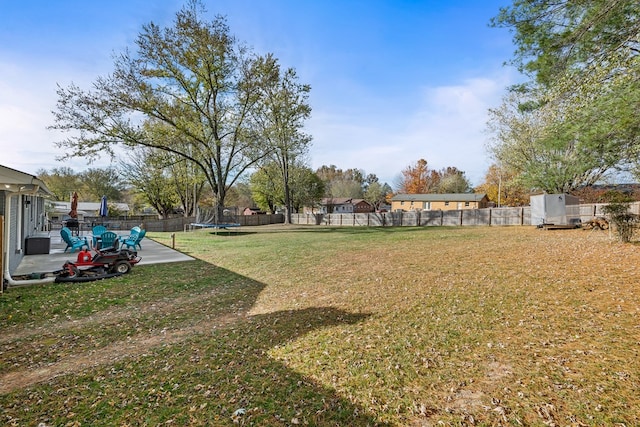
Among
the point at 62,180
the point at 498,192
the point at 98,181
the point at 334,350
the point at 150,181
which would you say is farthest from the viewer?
the point at 62,180

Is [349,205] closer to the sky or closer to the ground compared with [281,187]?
closer to the ground

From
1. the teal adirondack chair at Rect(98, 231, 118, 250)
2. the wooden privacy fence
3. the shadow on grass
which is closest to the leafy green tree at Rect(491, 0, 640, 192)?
the shadow on grass

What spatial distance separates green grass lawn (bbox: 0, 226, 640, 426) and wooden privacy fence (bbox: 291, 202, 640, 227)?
13.5 metres

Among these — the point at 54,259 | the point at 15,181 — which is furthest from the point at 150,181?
the point at 15,181

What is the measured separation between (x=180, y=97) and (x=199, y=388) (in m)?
20.9

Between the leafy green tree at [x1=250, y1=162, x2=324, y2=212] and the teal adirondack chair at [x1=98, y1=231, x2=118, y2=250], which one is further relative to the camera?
the leafy green tree at [x1=250, y1=162, x2=324, y2=212]

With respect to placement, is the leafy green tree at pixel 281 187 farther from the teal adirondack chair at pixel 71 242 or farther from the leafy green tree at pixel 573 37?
the leafy green tree at pixel 573 37

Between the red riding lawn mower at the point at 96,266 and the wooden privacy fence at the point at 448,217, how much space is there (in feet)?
65.4

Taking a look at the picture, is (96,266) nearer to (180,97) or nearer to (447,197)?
(180,97)

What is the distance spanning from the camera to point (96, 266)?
747 centimetres

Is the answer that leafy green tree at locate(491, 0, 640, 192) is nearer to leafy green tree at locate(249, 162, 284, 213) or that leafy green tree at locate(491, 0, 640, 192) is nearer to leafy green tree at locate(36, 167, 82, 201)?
leafy green tree at locate(249, 162, 284, 213)

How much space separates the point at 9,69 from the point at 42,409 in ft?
35.6

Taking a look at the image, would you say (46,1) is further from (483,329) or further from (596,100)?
(596,100)

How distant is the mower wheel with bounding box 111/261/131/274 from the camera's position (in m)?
7.64
